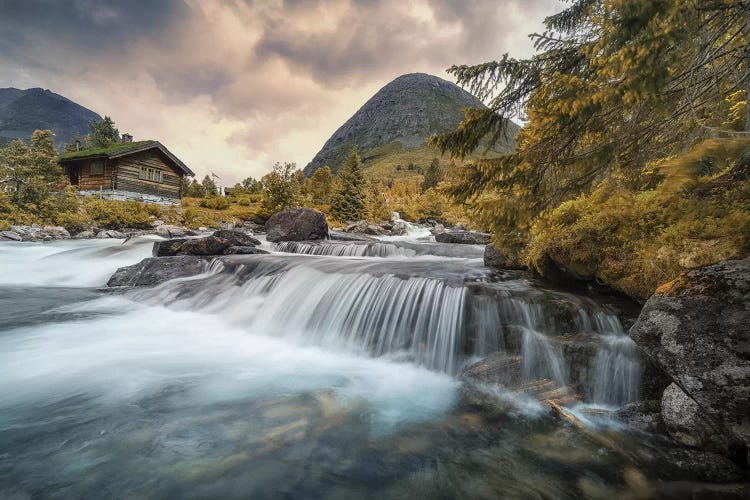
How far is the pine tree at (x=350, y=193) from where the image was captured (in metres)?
34.4

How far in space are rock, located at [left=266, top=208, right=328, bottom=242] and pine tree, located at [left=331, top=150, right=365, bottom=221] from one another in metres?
14.5

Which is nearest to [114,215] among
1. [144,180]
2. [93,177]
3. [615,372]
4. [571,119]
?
[144,180]

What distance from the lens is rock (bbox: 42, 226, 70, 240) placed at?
19688mm

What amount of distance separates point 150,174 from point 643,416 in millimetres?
36773

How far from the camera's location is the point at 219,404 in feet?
15.0

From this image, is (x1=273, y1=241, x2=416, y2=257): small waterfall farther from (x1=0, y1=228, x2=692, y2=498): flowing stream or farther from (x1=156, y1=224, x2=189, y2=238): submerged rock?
(x1=156, y1=224, x2=189, y2=238): submerged rock

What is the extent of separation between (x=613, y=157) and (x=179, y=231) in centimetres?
2384

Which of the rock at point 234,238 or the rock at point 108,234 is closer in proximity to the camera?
the rock at point 234,238

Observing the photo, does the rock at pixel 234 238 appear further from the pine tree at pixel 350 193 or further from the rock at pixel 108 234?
the pine tree at pixel 350 193

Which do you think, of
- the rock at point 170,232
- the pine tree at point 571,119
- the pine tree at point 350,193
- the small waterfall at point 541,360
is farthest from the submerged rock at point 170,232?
the small waterfall at point 541,360

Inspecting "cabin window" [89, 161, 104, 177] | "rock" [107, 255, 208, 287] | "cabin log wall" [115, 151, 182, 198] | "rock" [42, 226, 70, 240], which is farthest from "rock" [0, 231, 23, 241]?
"cabin window" [89, 161, 104, 177]

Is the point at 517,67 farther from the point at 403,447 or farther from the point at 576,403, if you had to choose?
the point at 403,447

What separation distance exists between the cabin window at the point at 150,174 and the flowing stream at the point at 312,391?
24.9 metres

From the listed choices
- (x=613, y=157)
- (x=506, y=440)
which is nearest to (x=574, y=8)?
(x=613, y=157)
